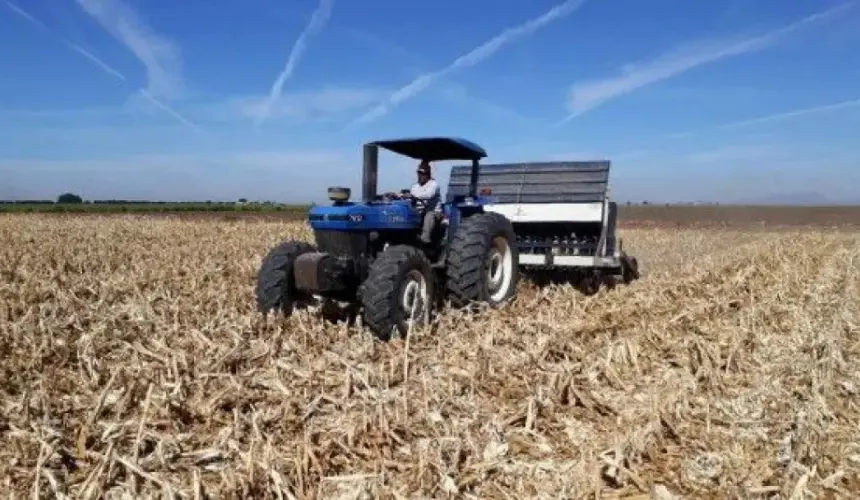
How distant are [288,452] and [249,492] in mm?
427

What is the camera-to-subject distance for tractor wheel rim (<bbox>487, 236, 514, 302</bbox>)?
7.70 meters

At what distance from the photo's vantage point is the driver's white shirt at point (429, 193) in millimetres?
7062

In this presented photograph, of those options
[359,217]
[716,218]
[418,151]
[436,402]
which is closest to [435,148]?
[418,151]

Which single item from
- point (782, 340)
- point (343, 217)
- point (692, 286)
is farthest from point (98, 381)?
point (692, 286)

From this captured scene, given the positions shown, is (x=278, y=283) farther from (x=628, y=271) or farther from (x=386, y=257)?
(x=628, y=271)

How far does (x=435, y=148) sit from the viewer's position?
7.24m

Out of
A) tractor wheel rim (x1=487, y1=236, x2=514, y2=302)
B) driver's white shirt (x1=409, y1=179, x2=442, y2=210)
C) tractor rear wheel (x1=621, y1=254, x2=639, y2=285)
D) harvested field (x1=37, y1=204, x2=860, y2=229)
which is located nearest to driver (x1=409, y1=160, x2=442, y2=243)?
driver's white shirt (x1=409, y1=179, x2=442, y2=210)

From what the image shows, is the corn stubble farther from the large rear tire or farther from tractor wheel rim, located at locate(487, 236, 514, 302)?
tractor wheel rim, located at locate(487, 236, 514, 302)

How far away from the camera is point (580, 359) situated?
538cm

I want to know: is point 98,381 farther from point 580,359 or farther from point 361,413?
point 580,359

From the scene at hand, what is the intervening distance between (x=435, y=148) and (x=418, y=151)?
0.23 meters

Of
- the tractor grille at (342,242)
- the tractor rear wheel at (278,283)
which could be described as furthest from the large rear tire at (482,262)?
the tractor rear wheel at (278,283)

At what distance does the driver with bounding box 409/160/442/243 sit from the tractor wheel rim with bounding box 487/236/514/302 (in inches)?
36.0

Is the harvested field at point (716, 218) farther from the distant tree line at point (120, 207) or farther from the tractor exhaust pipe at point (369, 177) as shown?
the tractor exhaust pipe at point (369, 177)
